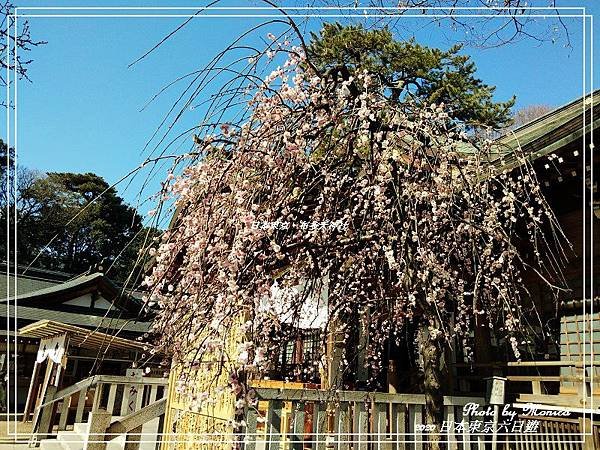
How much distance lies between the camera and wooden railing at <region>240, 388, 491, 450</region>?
3352 mm

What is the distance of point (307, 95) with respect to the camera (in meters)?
3.67

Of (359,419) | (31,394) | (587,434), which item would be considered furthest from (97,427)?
(31,394)

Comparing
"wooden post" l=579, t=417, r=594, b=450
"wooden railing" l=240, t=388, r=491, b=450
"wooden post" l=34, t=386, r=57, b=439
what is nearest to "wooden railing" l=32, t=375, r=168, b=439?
"wooden post" l=34, t=386, r=57, b=439

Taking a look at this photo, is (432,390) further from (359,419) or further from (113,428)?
(113,428)

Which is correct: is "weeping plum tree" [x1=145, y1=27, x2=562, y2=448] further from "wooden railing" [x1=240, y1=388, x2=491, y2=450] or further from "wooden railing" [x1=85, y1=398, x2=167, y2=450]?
"wooden railing" [x1=85, y1=398, x2=167, y2=450]

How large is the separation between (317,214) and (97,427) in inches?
118

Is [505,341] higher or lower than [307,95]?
lower

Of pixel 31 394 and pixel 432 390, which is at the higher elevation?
pixel 432 390

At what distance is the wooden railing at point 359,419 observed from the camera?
335cm

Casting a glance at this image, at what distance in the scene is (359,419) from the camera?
363 cm

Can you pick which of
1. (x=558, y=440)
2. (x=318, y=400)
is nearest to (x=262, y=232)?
(x=318, y=400)

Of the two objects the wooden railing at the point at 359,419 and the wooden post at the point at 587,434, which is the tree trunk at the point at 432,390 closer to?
the wooden railing at the point at 359,419

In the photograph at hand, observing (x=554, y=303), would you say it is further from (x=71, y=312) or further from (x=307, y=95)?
(x=71, y=312)

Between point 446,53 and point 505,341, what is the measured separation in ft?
40.1
